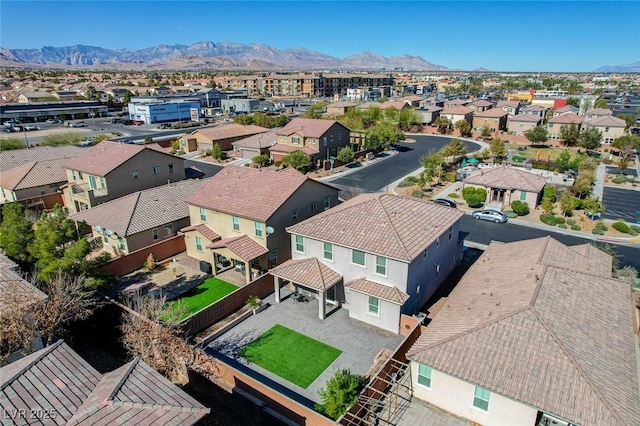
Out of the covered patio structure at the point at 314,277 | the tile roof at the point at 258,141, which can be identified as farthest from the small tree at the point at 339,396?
the tile roof at the point at 258,141

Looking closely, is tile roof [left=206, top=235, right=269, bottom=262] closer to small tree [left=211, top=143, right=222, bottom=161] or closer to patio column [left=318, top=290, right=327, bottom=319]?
patio column [left=318, top=290, right=327, bottom=319]

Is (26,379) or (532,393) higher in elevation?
(26,379)

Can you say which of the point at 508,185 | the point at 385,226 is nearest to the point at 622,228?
the point at 508,185

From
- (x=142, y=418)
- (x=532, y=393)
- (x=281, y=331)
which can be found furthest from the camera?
(x=281, y=331)

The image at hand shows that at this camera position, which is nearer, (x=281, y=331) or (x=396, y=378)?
(x=396, y=378)

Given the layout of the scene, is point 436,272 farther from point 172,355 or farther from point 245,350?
point 172,355

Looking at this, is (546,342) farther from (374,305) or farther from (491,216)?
(491,216)

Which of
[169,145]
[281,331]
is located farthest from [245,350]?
[169,145]
